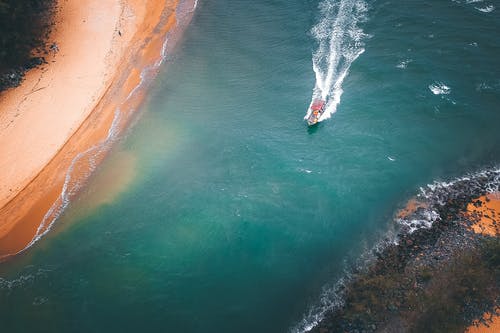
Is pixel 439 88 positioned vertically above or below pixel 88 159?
below

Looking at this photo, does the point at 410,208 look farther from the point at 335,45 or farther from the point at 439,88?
the point at 335,45

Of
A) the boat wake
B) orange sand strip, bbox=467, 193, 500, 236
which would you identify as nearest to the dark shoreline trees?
the boat wake

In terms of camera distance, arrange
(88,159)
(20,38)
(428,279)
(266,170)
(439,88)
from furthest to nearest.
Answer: (20,38)
(439,88)
(88,159)
(266,170)
(428,279)

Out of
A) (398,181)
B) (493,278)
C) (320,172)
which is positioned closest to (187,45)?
(320,172)

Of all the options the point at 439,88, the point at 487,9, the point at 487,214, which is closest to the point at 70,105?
the point at 439,88

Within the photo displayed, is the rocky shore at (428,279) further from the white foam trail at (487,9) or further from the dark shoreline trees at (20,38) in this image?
the dark shoreline trees at (20,38)

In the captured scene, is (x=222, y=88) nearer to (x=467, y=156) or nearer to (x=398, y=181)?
(x=398, y=181)

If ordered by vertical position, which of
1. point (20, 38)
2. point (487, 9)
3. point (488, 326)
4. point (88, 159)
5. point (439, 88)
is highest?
point (20, 38)
